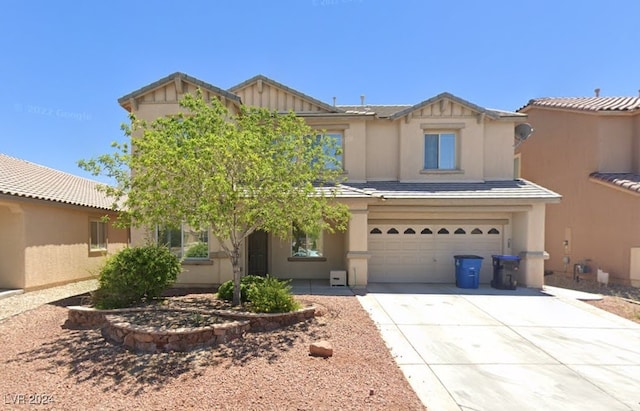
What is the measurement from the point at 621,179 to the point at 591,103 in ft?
13.1

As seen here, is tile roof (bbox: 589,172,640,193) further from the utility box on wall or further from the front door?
the front door

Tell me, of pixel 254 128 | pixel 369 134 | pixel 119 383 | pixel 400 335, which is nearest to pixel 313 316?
pixel 400 335

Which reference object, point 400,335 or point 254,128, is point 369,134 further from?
point 400,335

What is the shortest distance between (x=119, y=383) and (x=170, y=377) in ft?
2.21

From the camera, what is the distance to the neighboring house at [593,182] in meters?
11.3

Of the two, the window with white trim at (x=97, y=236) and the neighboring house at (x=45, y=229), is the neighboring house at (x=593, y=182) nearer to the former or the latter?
the neighboring house at (x=45, y=229)

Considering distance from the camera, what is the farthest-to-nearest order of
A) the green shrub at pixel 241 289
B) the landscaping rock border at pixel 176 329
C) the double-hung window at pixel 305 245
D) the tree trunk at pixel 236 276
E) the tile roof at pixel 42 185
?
the double-hung window at pixel 305 245, the tile roof at pixel 42 185, the green shrub at pixel 241 289, the tree trunk at pixel 236 276, the landscaping rock border at pixel 176 329

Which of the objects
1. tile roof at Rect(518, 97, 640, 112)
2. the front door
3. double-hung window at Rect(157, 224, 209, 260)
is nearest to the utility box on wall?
the front door

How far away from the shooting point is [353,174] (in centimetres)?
1159

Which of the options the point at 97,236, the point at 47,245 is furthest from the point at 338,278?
the point at 97,236

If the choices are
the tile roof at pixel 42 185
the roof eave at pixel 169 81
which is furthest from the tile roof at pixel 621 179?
the tile roof at pixel 42 185

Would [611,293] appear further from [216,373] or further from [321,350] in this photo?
[216,373]

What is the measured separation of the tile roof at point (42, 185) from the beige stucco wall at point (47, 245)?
0.34 meters

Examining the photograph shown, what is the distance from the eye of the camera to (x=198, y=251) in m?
10.0
